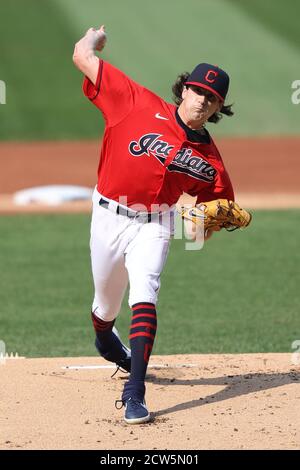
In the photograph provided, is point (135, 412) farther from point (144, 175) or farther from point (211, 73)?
point (211, 73)

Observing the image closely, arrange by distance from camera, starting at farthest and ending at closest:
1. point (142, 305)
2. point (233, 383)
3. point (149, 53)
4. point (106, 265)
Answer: point (149, 53) < point (233, 383) < point (106, 265) < point (142, 305)

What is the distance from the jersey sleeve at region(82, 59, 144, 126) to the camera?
5.91 meters

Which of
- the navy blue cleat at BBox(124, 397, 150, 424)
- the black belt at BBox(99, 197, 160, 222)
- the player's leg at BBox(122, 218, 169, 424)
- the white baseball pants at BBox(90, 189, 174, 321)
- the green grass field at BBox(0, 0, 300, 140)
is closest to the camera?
the navy blue cleat at BBox(124, 397, 150, 424)

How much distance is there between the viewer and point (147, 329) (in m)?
5.78

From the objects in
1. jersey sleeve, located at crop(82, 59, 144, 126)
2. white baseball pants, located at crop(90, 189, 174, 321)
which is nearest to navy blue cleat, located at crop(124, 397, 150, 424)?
white baseball pants, located at crop(90, 189, 174, 321)

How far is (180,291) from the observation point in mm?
10383

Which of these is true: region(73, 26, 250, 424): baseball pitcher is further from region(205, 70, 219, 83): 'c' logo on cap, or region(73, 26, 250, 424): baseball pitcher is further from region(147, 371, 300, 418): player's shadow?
region(147, 371, 300, 418): player's shadow

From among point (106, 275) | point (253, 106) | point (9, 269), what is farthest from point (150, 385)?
point (253, 106)

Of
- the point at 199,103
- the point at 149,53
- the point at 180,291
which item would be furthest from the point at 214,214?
the point at 149,53

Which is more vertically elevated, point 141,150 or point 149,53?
point 149,53

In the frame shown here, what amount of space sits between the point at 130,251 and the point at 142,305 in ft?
1.16

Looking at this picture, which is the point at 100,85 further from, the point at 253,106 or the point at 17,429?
the point at 253,106

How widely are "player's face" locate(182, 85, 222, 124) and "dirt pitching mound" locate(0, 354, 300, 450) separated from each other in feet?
5.57

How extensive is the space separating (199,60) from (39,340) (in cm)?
1678
